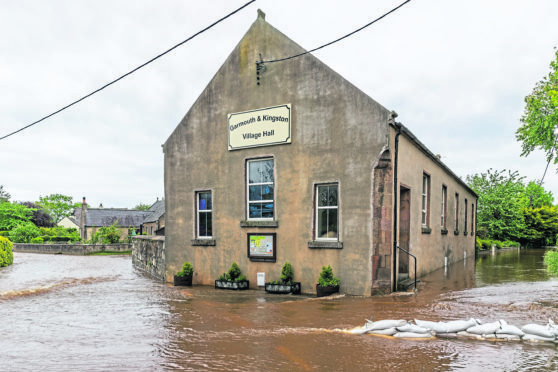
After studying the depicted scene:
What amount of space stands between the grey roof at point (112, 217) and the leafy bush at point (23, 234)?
47.9 feet

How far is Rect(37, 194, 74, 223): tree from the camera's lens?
8175 centimetres

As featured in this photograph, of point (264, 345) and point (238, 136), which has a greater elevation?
point (238, 136)

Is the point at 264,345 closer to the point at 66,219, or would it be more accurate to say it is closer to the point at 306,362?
the point at 306,362

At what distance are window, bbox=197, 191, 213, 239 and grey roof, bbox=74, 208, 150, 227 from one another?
57011 millimetres

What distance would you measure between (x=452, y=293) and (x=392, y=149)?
4354 mm

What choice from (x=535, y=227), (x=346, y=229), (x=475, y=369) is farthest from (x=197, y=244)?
(x=535, y=227)

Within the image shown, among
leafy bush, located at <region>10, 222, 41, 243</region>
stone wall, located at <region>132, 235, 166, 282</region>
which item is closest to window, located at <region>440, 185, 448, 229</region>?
stone wall, located at <region>132, 235, 166, 282</region>

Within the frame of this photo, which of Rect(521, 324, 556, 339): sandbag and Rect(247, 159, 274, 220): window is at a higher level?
Rect(247, 159, 274, 220): window

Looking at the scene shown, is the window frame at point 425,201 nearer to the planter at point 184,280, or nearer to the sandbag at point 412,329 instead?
the planter at point 184,280

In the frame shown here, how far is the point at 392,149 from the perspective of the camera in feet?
37.5

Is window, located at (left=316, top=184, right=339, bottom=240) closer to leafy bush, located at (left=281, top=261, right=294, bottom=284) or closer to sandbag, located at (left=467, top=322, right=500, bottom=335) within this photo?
leafy bush, located at (left=281, top=261, right=294, bottom=284)

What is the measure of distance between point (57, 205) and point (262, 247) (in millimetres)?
82844

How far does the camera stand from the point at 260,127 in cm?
1327

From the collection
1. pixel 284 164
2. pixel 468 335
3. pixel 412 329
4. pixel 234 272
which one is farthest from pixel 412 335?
pixel 234 272
